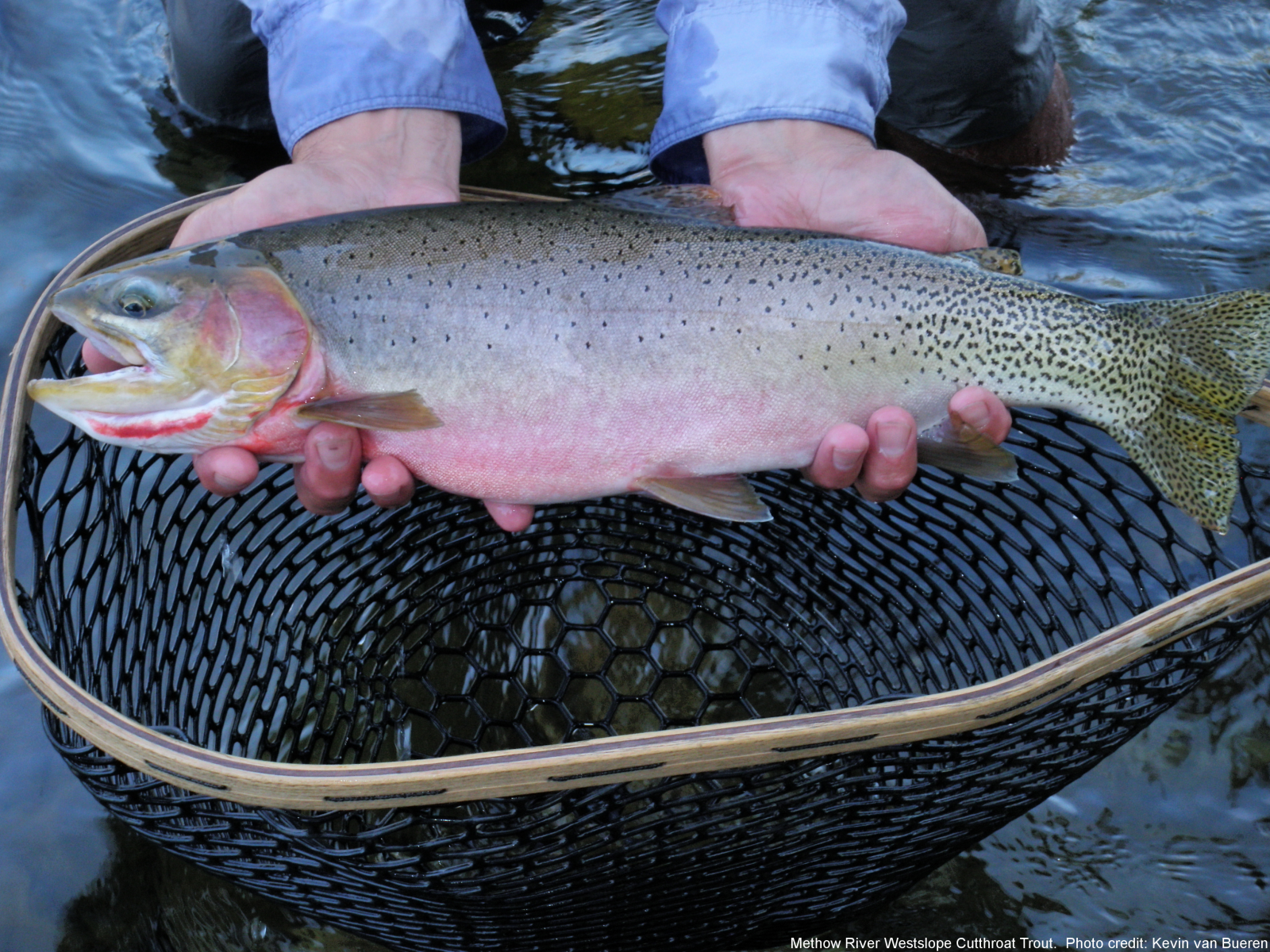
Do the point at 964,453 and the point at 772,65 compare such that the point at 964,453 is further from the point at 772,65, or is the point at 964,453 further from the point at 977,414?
the point at 772,65

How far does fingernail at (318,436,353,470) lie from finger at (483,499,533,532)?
0.37 meters

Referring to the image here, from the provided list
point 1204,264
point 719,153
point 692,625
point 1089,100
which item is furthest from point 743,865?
point 1089,100

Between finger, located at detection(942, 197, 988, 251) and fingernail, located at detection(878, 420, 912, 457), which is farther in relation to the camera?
finger, located at detection(942, 197, 988, 251)

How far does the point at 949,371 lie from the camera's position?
2092 millimetres

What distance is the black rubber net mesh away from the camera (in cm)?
167

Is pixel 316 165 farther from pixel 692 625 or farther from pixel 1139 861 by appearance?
pixel 1139 861

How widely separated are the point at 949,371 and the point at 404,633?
1511 millimetres

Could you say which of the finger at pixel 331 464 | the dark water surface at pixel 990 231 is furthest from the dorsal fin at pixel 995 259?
the finger at pixel 331 464

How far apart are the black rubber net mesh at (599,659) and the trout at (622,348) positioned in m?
0.30

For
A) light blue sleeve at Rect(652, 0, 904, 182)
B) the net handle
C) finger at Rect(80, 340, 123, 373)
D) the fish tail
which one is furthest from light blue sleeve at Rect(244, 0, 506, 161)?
the fish tail

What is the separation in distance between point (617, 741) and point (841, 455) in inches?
34.0

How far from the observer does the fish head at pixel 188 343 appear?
1.92 metres

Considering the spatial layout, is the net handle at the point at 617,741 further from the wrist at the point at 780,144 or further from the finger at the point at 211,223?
the wrist at the point at 780,144

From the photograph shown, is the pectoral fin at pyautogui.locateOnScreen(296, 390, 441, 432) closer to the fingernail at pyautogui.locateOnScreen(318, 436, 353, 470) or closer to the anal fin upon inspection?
the fingernail at pyautogui.locateOnScreen(318, 436, 353, 470)
